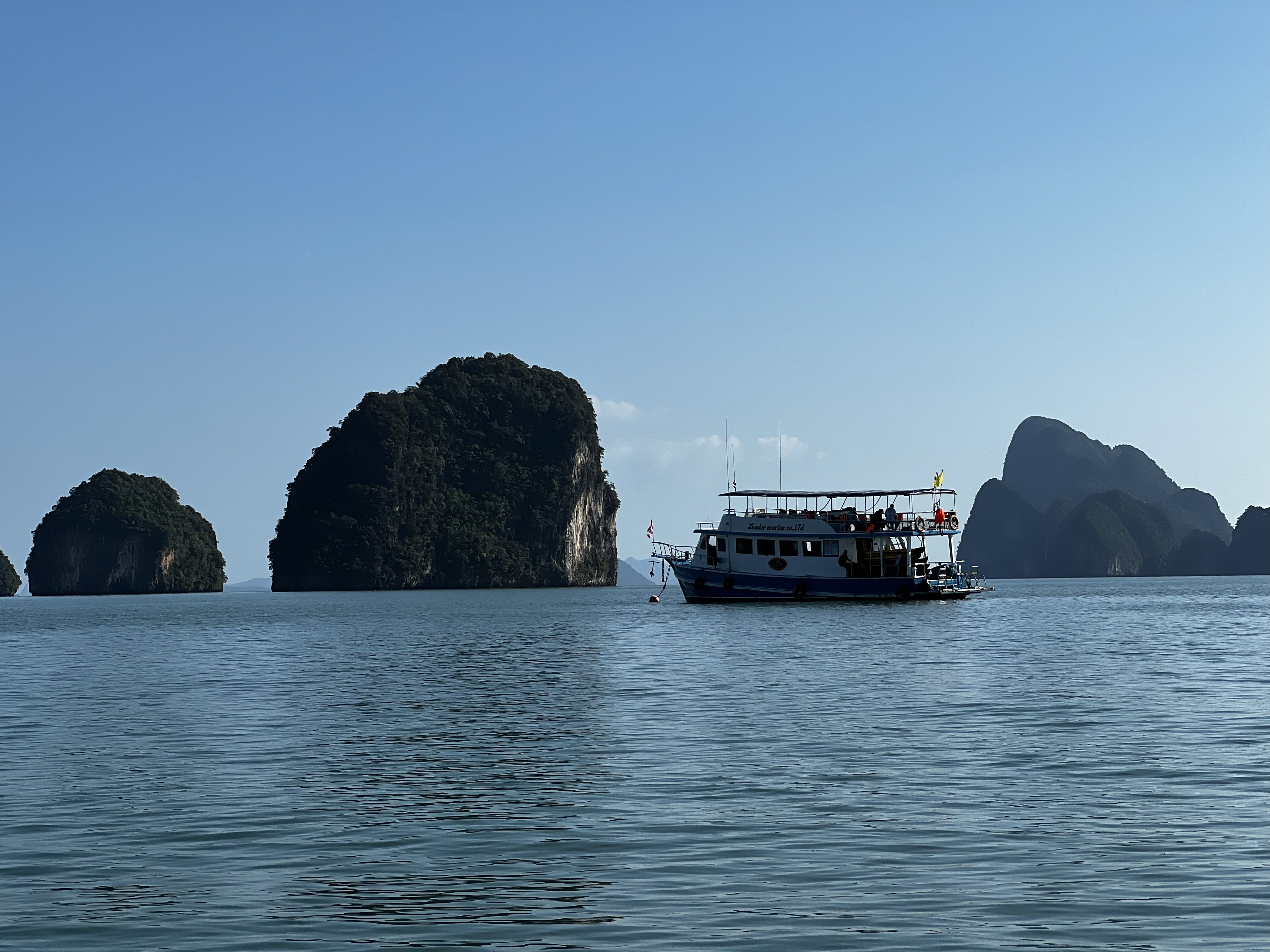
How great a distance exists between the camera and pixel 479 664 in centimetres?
4294

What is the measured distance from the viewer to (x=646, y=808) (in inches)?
627

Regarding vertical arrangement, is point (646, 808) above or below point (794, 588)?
below

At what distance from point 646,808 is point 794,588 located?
65.7 metres

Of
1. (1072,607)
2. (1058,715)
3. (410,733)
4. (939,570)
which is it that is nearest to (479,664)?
(410,733)

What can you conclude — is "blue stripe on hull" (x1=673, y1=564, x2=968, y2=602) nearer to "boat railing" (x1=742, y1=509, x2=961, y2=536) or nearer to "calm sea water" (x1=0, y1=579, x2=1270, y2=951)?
"boat railing" (x1=742, y1=509, x2=961, y2=536)

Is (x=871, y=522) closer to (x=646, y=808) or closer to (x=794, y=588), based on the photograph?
(x=794, y=588)

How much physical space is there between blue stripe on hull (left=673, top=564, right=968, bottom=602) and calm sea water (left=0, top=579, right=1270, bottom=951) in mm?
40399

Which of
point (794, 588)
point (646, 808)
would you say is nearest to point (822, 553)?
point (794, 588)

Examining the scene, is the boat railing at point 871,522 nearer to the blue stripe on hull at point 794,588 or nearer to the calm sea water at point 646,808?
the blue stripe on hull at point 794,588

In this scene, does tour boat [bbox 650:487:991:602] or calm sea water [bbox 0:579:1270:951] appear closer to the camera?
calm sea water [bbox 0:579:1270:951]

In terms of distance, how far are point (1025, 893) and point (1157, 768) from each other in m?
8.18

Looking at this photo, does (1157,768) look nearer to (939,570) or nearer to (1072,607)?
(939,570)

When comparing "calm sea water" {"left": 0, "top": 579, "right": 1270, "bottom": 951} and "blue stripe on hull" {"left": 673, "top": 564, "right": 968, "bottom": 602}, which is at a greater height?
"blue stripe on hull" {"left": 673, "top": 564, "right": 968, "bottom": 602}

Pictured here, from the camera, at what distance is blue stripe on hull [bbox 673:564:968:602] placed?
80.3 m
